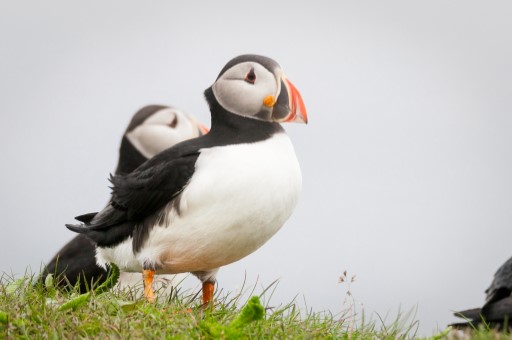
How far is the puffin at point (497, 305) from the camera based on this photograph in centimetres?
483

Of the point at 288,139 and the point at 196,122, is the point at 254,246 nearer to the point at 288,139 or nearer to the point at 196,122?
the point at 288,139

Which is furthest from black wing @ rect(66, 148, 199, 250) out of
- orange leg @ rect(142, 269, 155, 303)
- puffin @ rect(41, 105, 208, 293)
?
puffin @ rect(41, 105, 208, 293)

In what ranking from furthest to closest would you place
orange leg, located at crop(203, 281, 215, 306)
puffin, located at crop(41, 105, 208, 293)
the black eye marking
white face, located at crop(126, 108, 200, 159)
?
the black eye marking → white face, located at crop(126, 108, 200, 159) → puffin, located at crop(41, 105, 208, 293) → orange leg, located at crop(203, 281, 215, 306)

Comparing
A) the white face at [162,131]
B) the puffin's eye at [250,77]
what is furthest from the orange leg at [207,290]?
the white face at [162,131]

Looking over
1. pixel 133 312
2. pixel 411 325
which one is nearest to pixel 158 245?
pixel 133 312

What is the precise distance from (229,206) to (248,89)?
784 millimetres

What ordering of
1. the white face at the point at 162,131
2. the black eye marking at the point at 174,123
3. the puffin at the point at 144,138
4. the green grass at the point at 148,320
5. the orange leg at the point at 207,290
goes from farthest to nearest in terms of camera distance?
the black eye marking at the point at 174,123 < the white face at the point at 162,131 < the puffin at the point at 144,138 < the orange leg at the point at 207,290 < the green grass at the point at 148,320

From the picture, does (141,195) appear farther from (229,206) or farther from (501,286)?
(501,286)

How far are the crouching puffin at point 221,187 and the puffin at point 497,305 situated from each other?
122cm

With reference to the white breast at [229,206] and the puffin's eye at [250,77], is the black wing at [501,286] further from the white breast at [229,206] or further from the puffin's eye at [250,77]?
the puffin's eye at [250,77]

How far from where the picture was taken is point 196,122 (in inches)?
368

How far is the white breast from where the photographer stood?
5.21 m

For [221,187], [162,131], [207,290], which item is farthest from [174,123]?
[221,187]

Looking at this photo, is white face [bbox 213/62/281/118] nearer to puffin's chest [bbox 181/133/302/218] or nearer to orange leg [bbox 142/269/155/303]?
puffin's chest [bbox 181/133/302/218]
